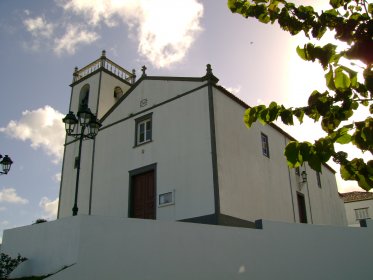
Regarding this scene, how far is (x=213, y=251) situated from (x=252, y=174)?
21.7 feet

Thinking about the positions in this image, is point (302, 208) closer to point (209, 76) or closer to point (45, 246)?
point (209, 76)

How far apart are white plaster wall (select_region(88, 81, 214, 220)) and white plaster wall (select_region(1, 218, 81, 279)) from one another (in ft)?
17.9

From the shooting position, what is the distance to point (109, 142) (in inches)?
696

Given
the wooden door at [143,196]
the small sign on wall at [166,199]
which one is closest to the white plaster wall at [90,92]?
the wooden door at [143,196]

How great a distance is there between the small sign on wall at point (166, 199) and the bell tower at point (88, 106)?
3.94 metres

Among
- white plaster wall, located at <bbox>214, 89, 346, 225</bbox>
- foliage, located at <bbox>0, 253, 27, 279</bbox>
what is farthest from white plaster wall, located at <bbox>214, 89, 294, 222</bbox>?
foliage, located at <bbox>0, 253, 27, 279</bbox>

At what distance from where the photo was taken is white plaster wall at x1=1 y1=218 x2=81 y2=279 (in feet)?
25.5

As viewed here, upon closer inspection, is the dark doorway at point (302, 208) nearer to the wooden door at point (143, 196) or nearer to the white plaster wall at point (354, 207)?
the wooden door at point (143, 196)

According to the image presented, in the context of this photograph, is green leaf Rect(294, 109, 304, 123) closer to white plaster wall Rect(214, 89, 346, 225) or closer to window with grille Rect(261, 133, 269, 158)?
white plaster wall Rect(214, 89, 346, 225)

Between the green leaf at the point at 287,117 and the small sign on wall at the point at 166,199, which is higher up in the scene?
the small sign on wall at the point at 166,199

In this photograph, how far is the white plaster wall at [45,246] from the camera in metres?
7.78

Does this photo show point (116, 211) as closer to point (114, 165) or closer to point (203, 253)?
point (114, 165)

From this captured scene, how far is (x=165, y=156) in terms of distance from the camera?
49.8ft

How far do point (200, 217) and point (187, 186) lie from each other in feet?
4.06
